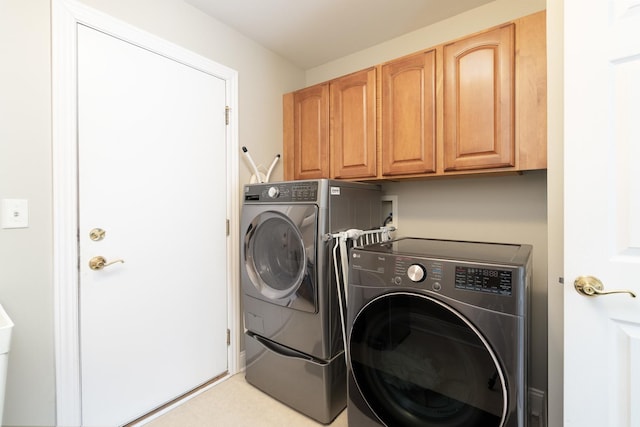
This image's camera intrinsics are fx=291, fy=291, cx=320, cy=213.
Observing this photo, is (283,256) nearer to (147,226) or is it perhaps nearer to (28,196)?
(147,226)

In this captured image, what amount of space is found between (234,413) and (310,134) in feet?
6.22

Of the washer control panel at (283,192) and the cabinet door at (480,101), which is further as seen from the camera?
the washer control panel at (283,192)

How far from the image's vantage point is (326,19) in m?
1.96

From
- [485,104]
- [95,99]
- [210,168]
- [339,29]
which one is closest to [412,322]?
[485,104]

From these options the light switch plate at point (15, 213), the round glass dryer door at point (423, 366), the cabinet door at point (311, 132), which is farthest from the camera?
the cabinet door at point (311, 132)

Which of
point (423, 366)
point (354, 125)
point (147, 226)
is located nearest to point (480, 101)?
point (354, 125)

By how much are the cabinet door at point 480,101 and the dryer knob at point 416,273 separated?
2.48ft

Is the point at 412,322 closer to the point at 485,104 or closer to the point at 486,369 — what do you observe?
the point at 486,369

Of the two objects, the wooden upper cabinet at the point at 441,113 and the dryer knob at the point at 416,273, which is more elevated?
the wooden upper cabinet at the point at 441,113

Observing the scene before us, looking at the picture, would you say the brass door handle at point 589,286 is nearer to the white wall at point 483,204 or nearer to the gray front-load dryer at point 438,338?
the gray front-load dryer at point 438,338

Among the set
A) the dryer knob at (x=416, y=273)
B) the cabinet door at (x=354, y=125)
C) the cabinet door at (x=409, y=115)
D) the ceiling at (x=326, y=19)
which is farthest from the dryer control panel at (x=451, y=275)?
the ceiling at (x=326, y=19)

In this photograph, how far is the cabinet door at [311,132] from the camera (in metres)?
2.14

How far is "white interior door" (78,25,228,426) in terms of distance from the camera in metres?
1.45

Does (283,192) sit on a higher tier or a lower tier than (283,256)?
higher
